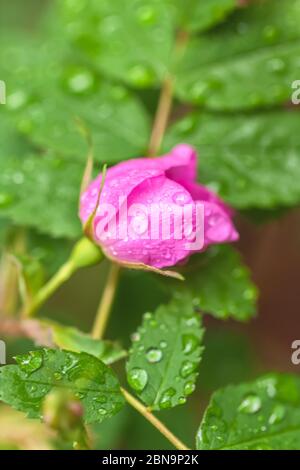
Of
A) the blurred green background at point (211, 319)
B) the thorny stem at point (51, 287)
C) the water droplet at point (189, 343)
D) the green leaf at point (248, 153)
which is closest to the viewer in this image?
the water droplet at point (189, 343)

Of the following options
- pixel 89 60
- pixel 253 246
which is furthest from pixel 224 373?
pixel 89 60

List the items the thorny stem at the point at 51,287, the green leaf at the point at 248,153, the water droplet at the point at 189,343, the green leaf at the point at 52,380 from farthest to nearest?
1. the green leaf at the point at 248,153
2. the thorny stem at the point at 51,287
3. the water droplet at the point at 189,343
4. the green leaf at the point at 52,380

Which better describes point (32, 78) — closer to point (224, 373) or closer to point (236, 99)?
point (236, 99)

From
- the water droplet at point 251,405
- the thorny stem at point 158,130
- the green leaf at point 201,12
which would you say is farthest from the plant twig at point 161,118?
the water droplet at point 251,405

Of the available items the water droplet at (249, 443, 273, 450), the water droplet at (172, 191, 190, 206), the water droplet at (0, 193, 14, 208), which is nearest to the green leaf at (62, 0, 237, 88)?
the water droplet at (0, 193, 14, 208)

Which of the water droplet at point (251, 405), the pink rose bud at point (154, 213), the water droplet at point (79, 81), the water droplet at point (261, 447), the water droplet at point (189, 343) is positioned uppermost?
the water droplet at point (79, 81)

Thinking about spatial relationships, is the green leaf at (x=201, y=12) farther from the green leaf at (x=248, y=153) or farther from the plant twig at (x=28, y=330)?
the plant twig at (x=28, y=330)

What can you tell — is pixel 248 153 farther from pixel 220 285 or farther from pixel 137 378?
pixel 137 378

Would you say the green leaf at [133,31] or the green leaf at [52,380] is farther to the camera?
the green leaf at [133,31]
